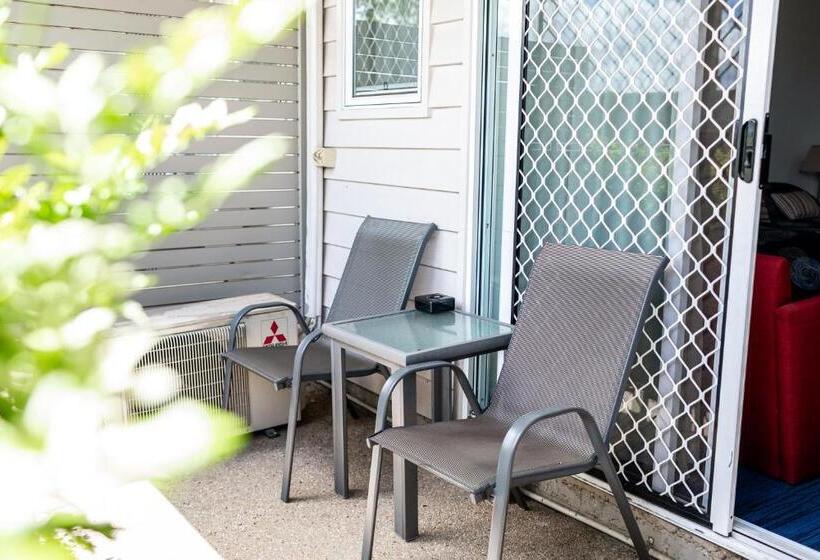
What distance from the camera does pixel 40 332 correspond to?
1.36 feet

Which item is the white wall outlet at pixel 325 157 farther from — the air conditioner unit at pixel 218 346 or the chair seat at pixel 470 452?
the chair seat at pixel 470 452

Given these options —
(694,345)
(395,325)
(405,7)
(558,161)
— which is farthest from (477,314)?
(405,7)

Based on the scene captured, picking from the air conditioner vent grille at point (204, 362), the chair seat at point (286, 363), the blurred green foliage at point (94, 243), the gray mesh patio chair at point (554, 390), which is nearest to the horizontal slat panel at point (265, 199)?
the air conditioner vent grille at point (204, 362)

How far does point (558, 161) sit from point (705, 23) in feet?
2.39

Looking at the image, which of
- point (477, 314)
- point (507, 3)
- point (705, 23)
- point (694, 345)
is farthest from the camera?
point (477, 314)

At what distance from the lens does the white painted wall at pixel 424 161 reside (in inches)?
133

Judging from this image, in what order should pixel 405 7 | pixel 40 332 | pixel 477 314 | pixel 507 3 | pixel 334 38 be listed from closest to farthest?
pixel 40 332, pixel 507 3, pixel 477 314, pixel 405 7, pixel 334 38

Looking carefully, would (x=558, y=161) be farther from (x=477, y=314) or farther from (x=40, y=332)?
(x=40, y=332)

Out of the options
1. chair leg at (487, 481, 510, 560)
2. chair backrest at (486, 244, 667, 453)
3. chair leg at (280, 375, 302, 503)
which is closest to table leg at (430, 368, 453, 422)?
chair backrest at (486, 244, 667, 453)

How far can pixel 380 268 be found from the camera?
145 inches

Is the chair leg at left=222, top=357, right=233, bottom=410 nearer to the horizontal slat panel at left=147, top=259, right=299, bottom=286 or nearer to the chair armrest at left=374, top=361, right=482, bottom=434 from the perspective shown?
the horizontal slat panel at left=147, top=259, right=299, bottom=286

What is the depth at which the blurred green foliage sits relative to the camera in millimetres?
398

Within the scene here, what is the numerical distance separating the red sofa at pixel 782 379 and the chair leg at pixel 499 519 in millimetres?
1360

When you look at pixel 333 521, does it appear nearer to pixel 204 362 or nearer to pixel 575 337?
pixel 204 362
